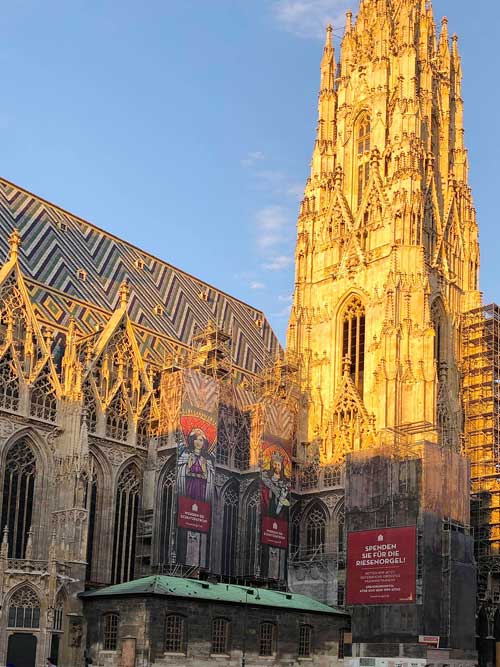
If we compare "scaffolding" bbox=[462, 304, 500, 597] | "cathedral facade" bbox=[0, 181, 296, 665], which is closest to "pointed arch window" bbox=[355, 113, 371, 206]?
"scaffolding" bbox=[462, 304, 500, 597]

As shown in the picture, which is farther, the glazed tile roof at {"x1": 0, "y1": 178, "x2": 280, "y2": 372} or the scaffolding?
the scaffolding

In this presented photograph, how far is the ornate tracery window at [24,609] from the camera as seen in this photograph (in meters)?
36.8

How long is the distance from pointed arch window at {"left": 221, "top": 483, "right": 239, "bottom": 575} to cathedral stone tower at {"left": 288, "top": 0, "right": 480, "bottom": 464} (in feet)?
22.0

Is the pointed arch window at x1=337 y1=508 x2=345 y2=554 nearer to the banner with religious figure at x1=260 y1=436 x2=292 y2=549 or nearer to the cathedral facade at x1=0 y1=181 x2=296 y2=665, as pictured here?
the banner with religious figure at x1=260 y1=436 x2=292 y2=549

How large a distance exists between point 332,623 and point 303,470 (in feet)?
32.0

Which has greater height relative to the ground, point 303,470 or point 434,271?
point 434,271

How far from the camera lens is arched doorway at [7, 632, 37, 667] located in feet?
120

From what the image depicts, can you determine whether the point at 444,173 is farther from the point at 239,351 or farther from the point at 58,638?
the point at 58,638

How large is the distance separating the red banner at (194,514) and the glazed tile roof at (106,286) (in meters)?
8.17

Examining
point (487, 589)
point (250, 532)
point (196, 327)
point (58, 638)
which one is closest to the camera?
point (58, 638)

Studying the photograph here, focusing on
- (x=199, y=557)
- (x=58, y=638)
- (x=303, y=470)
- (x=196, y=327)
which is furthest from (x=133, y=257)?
(x=58, y=638)

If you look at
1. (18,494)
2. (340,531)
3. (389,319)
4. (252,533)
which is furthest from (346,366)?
(18,494)

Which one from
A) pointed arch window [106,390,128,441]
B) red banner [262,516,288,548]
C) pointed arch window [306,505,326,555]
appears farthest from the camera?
pointed arch window [306,505,326,555]

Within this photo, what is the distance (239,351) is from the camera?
6062 cm
